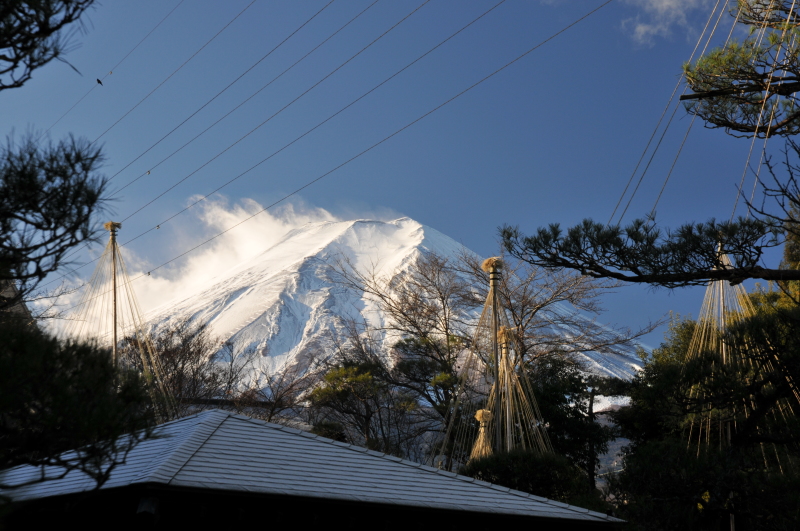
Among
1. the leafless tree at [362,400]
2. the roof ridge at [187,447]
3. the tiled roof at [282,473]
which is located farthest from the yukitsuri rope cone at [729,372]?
the leafless tree at [362,400]

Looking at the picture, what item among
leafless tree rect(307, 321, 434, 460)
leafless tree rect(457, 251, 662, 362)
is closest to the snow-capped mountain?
leafless tree rect(307, 321, 434, 460)

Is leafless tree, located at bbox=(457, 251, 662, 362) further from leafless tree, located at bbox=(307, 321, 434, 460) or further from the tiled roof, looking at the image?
the tiled roof

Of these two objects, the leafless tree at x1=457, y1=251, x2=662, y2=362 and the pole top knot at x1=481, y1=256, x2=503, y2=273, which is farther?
the leafless tree at x1=457, y1=251, x2=662, y2=362

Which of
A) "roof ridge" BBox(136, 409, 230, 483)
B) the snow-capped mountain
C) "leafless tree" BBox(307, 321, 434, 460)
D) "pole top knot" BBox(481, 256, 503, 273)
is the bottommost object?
"roof ridge" BBox(136, 409, 230, 483)

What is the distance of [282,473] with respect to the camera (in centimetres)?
474

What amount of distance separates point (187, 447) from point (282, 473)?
72 centimetres

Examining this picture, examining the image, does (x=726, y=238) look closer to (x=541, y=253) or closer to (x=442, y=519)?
(x=541, y=253)

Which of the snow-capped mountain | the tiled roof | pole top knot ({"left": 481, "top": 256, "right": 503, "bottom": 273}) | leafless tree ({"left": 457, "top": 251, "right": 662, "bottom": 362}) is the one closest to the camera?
the tiled roof

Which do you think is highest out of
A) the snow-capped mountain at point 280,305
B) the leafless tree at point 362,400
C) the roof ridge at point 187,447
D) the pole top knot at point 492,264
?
the snow-capped mountain at point 280,305

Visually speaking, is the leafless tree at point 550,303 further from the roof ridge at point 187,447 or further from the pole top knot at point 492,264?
the roof ridge at point 187,447

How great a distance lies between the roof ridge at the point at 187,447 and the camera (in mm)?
3895

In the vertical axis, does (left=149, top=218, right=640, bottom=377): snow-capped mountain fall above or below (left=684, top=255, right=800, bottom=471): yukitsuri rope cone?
above

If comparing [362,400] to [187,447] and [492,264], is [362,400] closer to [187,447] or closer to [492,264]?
[492,264]

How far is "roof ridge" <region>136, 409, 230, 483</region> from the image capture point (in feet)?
12.8
